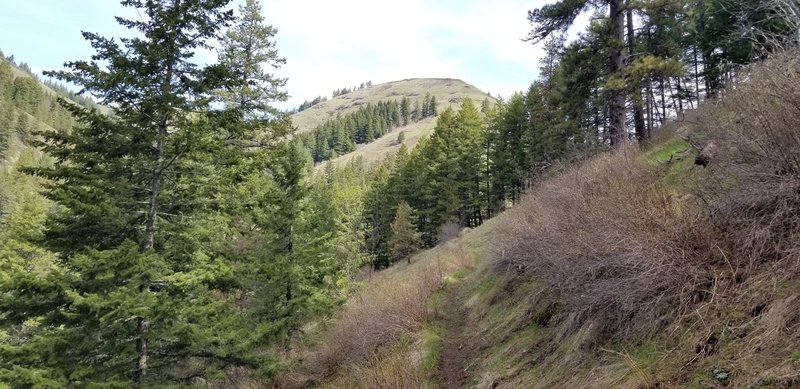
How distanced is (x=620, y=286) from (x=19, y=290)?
889 centimetres

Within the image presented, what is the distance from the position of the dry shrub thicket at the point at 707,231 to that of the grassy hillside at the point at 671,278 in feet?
0.05

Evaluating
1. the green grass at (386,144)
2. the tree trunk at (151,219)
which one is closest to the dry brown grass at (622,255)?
the tree trunk at (151,219)

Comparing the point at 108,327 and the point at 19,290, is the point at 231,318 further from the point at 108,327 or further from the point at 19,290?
the point at 19,290

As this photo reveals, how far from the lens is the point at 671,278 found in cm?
407

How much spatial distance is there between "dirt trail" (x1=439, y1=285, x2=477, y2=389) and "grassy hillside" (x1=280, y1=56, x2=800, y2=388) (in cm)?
5

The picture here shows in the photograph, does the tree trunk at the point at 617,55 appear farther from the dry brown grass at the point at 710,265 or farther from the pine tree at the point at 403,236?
the pine tree at the point at 403,236

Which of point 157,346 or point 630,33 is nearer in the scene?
point 157,346

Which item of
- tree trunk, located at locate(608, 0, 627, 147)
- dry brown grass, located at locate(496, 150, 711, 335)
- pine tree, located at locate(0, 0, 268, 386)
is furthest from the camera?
tree trunk, located at locate(608, 0, 627, 147)

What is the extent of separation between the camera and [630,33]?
1758 cm

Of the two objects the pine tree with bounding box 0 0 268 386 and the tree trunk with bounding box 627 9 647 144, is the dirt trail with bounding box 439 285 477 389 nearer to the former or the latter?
the pine tree with bounding box 0 0 268 386

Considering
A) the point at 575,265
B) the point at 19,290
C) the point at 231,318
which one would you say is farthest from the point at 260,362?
the point at 575,265

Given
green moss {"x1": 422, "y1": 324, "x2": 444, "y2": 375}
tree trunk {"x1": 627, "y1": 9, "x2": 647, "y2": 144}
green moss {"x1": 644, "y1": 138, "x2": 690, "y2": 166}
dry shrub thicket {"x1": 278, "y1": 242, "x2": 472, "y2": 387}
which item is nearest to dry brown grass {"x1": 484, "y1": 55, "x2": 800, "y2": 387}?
green moss {"x1": 422, "y1": 324, "x2": 444, "y2": 375}

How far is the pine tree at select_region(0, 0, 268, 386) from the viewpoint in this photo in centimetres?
727

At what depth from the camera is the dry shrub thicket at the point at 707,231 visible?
3.82 meters
